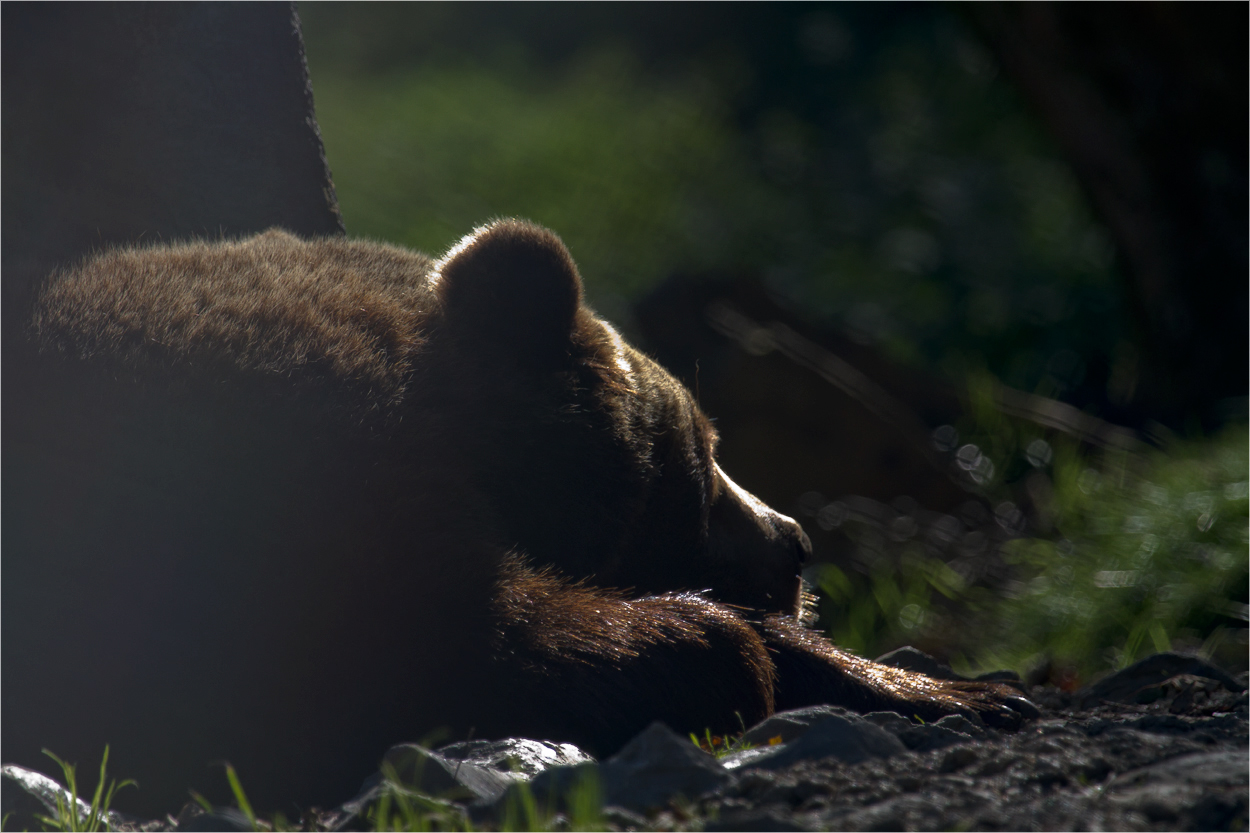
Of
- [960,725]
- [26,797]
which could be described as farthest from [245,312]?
[960,725]

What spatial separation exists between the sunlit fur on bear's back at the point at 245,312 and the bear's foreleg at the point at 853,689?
108 centimetres

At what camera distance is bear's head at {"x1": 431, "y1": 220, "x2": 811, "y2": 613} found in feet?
8.87

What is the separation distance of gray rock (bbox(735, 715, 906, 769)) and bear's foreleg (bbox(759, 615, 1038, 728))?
80cm

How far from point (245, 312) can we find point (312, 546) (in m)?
0.58

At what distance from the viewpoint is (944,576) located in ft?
19.2

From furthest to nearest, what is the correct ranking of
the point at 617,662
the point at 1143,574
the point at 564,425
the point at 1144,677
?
1. the point at 1143,574
2. the point at 1144,677
3. the point at 564,425
4. the point at 617,662

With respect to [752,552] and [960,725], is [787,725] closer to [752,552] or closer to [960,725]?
[960,725]

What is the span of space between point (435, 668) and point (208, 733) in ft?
1.41

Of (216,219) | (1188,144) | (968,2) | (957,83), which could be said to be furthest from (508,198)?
(216,219)

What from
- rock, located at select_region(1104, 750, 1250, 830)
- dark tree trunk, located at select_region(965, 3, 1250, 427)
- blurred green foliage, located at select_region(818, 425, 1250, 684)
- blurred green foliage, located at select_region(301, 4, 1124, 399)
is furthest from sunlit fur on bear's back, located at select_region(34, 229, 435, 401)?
blurred green foliage, located at select_region(301, 4, 1124, 399)

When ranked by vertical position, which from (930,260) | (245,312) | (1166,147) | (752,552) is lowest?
(752,552)

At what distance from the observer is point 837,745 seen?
6.39 feet

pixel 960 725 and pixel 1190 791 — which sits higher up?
pixel 1190 791

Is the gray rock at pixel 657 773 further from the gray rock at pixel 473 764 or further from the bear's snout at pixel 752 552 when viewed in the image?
the bear's snout at pixel 752 552
